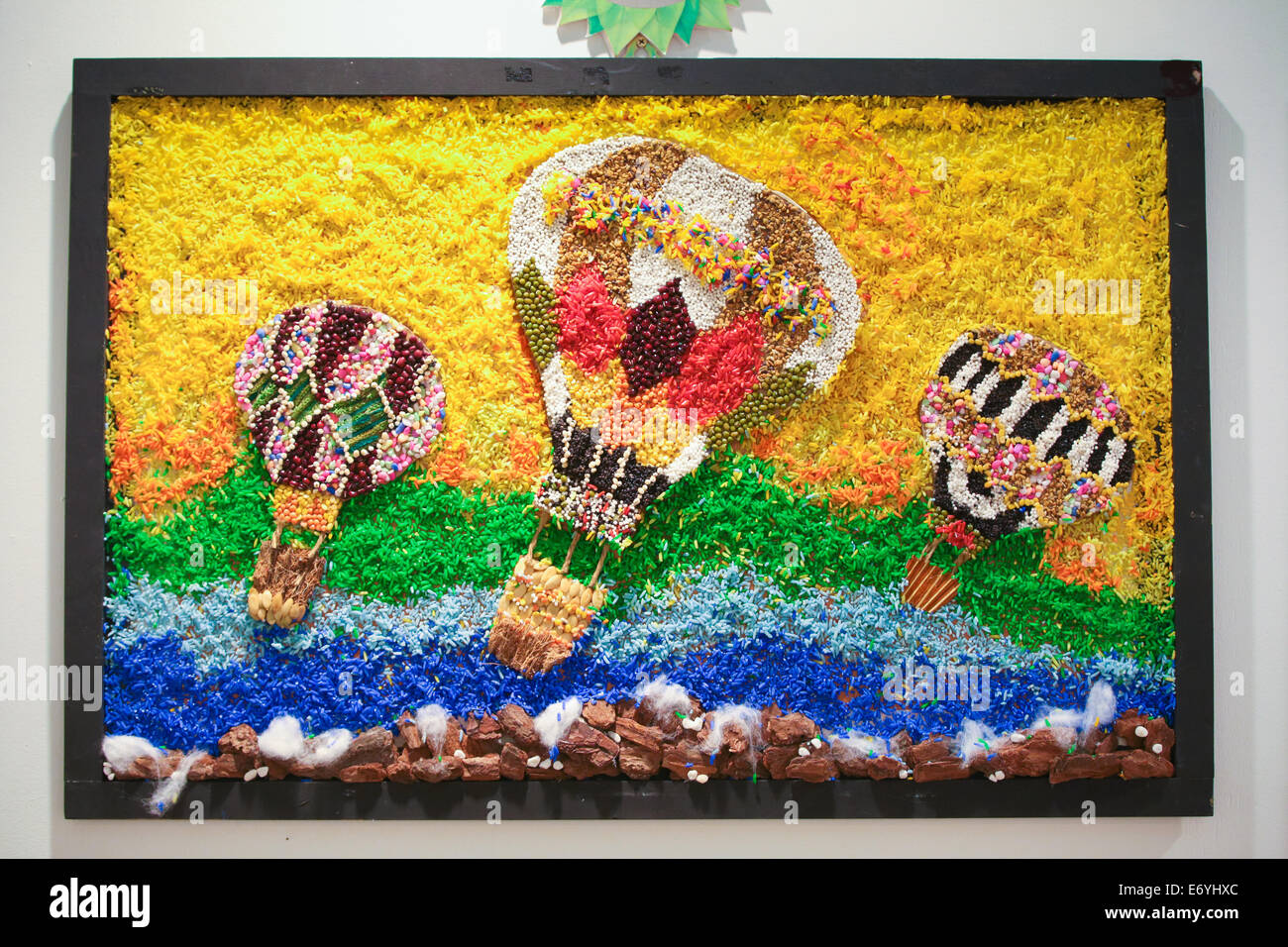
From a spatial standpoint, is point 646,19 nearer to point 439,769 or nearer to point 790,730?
point 790,730

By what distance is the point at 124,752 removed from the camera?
2020mm

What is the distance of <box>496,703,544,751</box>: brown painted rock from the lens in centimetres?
199

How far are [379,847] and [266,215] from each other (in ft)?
5.54

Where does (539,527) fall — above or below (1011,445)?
below

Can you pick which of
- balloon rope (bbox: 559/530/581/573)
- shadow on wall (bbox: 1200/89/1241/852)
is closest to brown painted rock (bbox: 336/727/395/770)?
balloon rope (bbox: 559/530/581/573)

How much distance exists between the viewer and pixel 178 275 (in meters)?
2.06

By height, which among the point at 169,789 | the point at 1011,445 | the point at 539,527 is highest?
the point at 1011,445

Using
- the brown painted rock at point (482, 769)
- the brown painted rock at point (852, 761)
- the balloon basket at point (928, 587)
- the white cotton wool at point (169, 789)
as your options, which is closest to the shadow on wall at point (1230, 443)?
the balloon basket at point (928, 587)

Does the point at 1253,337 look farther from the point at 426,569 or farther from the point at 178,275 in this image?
the point at 178,275

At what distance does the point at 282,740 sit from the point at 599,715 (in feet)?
2.68

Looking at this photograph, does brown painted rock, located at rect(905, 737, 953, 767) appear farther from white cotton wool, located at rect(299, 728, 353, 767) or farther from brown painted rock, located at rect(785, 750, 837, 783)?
white cotton wool, located at rect(299, 728, 353, 767)

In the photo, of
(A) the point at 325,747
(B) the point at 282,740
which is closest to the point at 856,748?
(A) the point at 325,747

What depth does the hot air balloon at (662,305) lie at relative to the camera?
204 centimetres

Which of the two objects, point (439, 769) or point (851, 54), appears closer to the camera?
point (439, 769)
